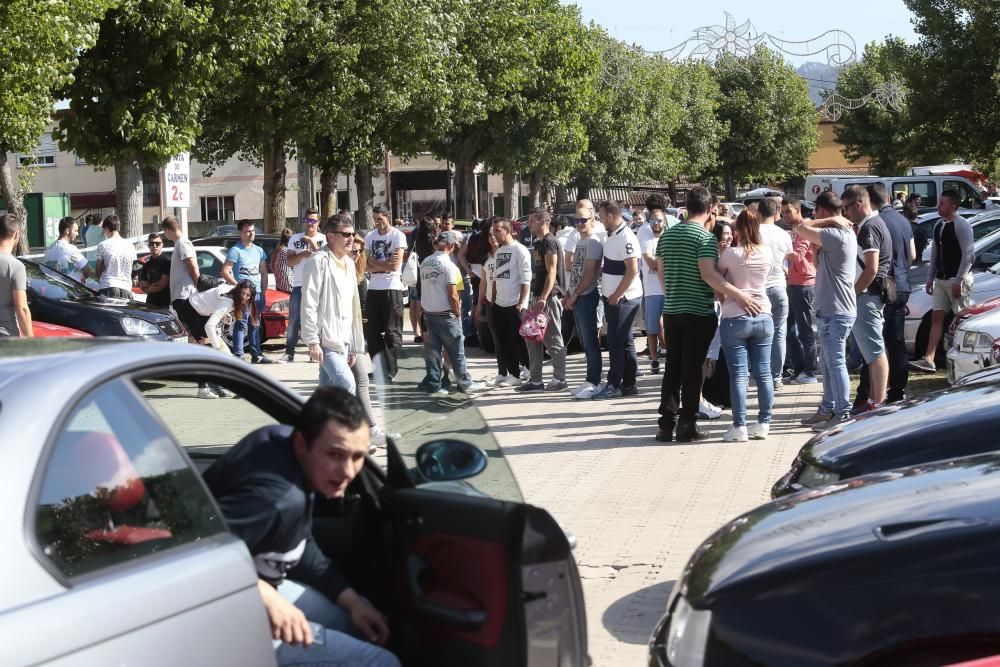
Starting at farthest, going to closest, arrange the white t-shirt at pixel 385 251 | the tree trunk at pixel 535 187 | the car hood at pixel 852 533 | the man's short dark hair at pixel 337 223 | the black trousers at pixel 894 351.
→ the tree trunk at pixel 535 187
the white t-shirt at pixel 385 251
the black trousers at pixel 894 351
the man's short dark hair at pixel 337 223
the car hood at pixel 852 533

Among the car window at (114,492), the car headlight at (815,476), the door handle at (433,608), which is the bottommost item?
the car headlight at (815,476)

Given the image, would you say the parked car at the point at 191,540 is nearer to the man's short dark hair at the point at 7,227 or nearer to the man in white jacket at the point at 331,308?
the man in white jacket at the point at 331,308

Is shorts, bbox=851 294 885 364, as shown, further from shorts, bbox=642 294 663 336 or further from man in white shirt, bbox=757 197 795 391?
shorts, bbox=642 294 663 336

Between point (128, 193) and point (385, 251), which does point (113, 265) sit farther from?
point (128, 193)

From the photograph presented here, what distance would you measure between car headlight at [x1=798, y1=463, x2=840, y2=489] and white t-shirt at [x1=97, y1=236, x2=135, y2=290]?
11.6 metres

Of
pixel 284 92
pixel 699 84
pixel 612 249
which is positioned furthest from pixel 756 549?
pixel 699 84

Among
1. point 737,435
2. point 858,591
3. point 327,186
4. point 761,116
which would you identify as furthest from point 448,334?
point 761,116

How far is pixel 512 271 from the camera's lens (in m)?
13.1

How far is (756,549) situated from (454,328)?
889 cm

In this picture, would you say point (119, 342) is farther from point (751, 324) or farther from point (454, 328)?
point (454, 328)

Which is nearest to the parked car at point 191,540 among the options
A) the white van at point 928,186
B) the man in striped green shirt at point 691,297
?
the man in striped green shirt at point 691,297

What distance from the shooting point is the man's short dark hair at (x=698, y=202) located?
9664 millimetres

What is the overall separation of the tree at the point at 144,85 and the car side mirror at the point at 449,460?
67.9ft

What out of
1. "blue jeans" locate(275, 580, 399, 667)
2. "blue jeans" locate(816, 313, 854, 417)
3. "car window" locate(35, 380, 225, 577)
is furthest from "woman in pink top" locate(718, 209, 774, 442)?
"car window" locate(35, 380, 225, 577)
